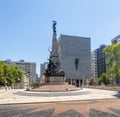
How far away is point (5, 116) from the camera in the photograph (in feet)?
40.5

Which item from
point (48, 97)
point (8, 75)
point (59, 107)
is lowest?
point (48, 97)

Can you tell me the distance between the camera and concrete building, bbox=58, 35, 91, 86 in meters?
92.9

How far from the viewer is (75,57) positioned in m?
95.8

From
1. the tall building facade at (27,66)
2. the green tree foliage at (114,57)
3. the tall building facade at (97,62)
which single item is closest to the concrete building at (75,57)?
the tall building facade at (97,62)

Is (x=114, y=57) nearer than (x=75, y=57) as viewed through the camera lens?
Yes

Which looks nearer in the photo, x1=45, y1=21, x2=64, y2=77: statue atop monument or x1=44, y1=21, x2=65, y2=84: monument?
x1=44, y1=21, x2=65, y2=84: monument

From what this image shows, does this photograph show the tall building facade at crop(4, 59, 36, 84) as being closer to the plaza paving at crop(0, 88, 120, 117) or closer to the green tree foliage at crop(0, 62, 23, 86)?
the green tree foliage at crop(0, 62, 23, 86)

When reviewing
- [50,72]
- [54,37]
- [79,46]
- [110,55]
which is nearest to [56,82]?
[50,72]

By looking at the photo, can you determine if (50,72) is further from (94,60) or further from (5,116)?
(94,60)

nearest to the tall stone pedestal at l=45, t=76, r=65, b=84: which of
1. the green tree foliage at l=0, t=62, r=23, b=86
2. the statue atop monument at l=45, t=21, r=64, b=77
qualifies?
the statue atop monument at l=45, t=21, r=64, b=77

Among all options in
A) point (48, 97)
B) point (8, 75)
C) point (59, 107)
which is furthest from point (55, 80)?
point (8, 75)

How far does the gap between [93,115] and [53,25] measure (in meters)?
29.3

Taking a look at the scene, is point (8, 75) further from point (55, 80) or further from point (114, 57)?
point (114, 57)

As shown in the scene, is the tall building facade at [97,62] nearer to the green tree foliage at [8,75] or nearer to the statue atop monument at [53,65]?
the green tree foliage at [8,75]
